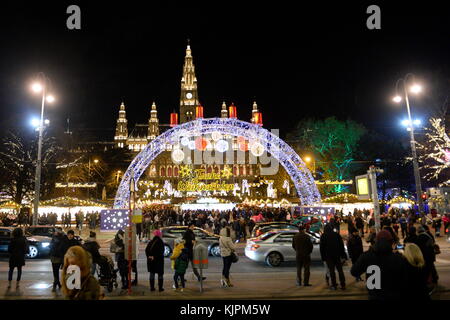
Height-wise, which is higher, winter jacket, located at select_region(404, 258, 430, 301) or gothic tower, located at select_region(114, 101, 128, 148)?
gothic tower, located at select_region(114, 101, 128, 148)

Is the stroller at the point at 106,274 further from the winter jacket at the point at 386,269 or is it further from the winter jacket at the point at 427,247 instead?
the winter jacket at the point at 427,247

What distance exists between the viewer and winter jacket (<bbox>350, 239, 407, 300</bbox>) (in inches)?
164

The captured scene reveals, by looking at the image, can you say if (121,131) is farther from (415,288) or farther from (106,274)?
(415,288)

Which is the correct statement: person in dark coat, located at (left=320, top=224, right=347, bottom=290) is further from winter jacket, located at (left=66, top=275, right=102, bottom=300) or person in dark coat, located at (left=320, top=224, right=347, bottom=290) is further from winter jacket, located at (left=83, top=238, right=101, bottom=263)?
winter jacket, located at (left=66, top=275, right=102, bottom=300)

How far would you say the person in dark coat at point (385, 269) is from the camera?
13.7 feet

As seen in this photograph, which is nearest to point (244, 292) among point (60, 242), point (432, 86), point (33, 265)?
point (60, 242)

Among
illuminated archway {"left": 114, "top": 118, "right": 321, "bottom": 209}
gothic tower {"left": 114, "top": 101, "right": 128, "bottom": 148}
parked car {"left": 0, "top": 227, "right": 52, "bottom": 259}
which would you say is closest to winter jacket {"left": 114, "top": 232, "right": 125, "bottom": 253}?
parked car {"left": 0, "top": 227, "right": 52, "bottom": 259}

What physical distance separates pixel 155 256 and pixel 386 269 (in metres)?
5.80

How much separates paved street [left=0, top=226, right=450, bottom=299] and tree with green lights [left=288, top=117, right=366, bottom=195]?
3685 cm

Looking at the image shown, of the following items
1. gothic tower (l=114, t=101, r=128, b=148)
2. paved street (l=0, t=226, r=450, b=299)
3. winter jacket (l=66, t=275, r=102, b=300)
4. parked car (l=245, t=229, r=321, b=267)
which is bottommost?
paved street (l=0, t=226, r=450, b=299)

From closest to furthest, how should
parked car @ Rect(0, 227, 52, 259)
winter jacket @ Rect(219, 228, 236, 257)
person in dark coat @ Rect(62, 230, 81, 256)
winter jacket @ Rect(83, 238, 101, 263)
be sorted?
winter jacket @ Rect(83, 238, 101, 263) → person in dark coat @ Rect(62, 230, 81, 256) → winter jacket @ Rect(219, 228, 236, 257) → parked car @ Rect(0, 227, 52, 259)

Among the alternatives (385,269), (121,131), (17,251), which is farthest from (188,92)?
(385,269)

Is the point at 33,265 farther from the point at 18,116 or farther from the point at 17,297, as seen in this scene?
the point at 18,116
